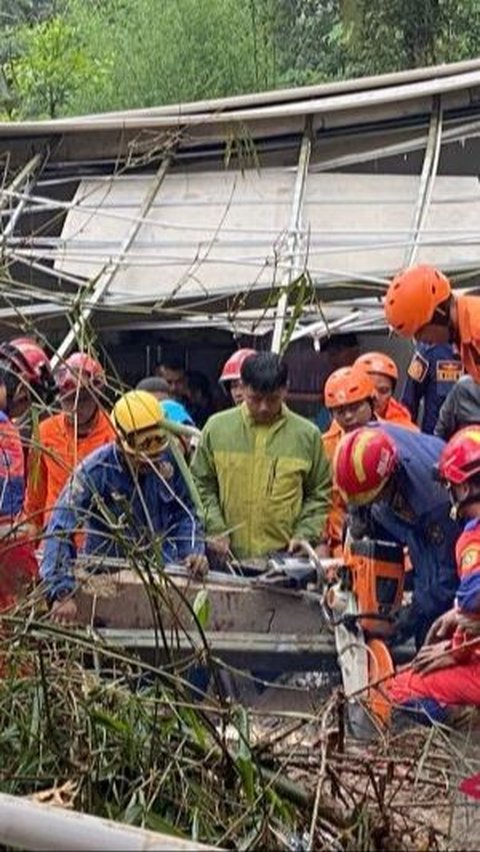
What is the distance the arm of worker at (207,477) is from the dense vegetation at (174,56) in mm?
13253

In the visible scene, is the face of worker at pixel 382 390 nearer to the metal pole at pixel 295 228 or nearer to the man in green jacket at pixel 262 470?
the man in green jacket at pixel 262 470

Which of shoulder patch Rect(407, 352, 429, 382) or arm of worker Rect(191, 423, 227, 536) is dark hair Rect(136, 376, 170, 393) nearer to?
arm of worker Rect(191, 423, 227, 536)

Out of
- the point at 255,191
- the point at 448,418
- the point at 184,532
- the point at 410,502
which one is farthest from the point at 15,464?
the point at 255,191

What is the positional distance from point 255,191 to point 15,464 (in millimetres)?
5399

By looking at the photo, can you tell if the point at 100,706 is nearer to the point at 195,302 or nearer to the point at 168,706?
the point at 168,706

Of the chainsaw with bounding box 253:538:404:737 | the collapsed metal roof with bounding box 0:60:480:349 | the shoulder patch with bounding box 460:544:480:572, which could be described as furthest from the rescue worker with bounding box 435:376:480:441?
the collapsed metal roof with bounding box 0:60:480:349

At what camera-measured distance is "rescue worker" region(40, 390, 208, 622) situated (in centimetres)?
487

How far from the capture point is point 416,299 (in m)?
6.09

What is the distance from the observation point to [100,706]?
3670 millimetres

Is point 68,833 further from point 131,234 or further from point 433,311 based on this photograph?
point 131,234

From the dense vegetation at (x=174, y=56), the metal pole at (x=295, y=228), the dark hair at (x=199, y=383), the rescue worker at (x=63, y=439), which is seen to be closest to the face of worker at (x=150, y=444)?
the rescue worker at (x=63, y=439)

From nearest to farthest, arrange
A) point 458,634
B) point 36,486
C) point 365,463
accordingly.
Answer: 1. point 458,634
2. point 365,463
3. point 36,486

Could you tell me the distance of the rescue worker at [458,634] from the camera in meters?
4.86

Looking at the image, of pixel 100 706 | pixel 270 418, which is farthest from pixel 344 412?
pixel 100 706
